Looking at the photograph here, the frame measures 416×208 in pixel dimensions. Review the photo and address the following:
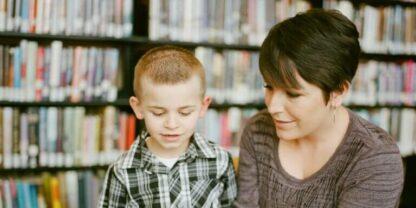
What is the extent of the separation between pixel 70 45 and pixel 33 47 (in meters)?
0.28

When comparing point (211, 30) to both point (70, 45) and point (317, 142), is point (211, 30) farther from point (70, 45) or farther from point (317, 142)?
point (317, 142)

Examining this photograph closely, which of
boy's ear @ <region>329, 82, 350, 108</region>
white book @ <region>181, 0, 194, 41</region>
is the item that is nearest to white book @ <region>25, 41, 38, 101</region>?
white book @ <region>181, 0, 194, 41</region>

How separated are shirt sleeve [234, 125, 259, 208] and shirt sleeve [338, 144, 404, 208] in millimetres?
271

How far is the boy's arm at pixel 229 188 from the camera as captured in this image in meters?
1.48

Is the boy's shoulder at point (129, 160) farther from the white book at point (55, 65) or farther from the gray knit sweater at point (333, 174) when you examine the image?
the white book at point (55, 65)

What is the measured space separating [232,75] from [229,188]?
113cm

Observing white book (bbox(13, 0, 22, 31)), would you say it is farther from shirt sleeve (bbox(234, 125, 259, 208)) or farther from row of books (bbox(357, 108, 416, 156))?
row of books (bbox(357, 108, 416, 156))

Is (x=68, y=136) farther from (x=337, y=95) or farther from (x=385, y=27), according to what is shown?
(x=385, y=27)

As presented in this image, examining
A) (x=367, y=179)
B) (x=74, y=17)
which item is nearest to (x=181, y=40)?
(x=74, y=17)

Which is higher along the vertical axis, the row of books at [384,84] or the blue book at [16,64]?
the blue book at [16,64]

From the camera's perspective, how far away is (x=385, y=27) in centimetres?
286

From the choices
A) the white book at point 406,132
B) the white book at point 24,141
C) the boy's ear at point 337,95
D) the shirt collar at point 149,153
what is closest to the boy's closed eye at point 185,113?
the shirt collar at point 149,153

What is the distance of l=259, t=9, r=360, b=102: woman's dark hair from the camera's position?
1201 millimetres

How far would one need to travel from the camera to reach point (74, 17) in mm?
2219
